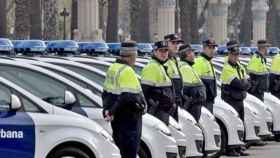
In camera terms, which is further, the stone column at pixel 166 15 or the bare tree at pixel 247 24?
the bare tree at pixel 247 24

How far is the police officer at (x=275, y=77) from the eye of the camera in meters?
19.6

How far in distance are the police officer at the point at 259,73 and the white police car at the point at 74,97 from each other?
7.04m

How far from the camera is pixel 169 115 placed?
12648mm

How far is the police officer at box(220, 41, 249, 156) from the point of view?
52.2ft

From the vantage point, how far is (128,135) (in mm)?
10375

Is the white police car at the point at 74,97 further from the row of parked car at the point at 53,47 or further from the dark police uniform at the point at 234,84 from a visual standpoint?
the dark police uniform at the point at 234,84

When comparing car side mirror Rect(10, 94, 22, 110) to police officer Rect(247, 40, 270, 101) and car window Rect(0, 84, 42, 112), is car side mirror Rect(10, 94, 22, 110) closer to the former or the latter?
car window Rect(0, 84, 42, 112)

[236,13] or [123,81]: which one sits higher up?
[236,13]

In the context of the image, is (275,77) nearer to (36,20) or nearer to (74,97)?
(74,97)

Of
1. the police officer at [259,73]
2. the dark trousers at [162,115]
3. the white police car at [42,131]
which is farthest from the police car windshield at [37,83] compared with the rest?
the police officer at [259,73]

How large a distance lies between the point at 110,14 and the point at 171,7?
8.57 metres

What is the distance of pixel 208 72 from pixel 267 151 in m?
2.85

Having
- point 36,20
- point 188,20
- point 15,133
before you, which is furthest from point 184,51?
point 188,20

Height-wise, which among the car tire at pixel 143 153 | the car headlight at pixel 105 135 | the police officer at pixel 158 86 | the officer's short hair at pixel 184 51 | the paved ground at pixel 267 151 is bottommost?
the paved ground at pixel 267 151
